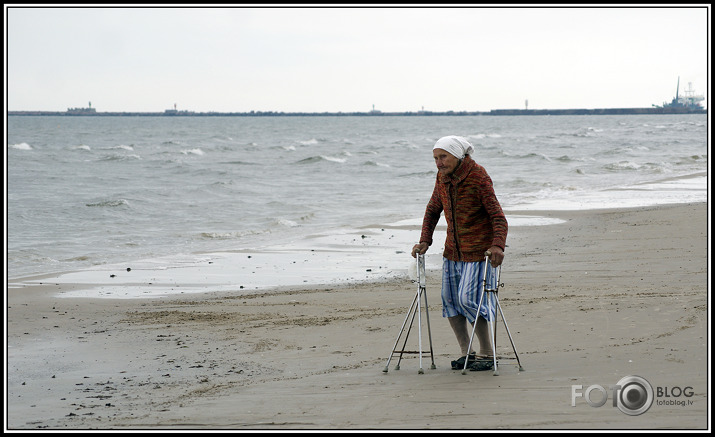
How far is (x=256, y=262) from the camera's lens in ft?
40.2

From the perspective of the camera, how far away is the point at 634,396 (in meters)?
4.79

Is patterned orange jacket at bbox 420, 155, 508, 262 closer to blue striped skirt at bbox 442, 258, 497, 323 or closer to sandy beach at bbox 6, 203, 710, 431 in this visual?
blue striped skirt at bbox 442, 258, 497, 323

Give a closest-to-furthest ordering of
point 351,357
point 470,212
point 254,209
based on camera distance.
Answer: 1. point 470,212
2. point 351,357
3. point 254,209

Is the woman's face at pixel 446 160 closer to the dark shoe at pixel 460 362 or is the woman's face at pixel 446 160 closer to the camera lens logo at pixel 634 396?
the dark shoe at pixel 460 362

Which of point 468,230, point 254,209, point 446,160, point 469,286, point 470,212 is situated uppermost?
point 446,160

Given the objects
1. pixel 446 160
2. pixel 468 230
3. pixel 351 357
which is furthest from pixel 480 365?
pixel 446 160

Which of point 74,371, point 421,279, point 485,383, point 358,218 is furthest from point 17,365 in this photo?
point 358,218

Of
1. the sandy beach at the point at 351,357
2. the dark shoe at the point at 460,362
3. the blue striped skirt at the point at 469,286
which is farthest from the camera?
the dark shoe at the point at 460,362

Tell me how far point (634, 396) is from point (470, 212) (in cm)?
155

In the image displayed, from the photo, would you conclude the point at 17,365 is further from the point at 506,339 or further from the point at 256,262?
the point at 256,262

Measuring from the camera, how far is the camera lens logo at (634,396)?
15.0 ft

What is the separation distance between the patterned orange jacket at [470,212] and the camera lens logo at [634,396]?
45.1 inches

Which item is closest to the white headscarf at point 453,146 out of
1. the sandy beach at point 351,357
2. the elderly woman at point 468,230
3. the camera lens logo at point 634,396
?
the elderly woman at point 468,230

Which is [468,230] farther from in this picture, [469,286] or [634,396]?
[634,396]
